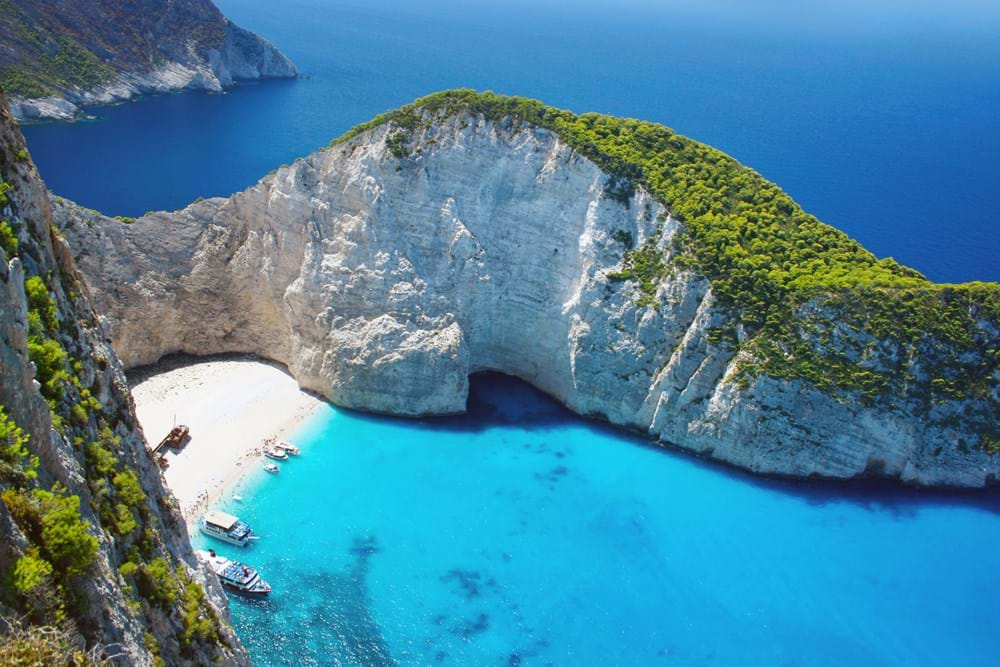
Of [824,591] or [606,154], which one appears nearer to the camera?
[824,591]

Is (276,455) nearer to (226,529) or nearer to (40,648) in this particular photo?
(226,529)

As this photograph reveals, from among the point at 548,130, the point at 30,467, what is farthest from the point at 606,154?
the point at 30,467

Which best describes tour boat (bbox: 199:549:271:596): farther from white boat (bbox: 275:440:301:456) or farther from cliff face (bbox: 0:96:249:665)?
cliff face (bbox: 0:96:249:665)

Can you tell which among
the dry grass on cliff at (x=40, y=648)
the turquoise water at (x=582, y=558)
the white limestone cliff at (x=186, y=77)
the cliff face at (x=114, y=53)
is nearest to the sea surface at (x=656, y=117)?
the white limestone cliff at (x=186, y=77)

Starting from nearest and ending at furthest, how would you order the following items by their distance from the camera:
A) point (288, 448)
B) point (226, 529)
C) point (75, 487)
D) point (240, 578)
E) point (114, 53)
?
point (75, 487)
point (240, 578)
point (226, 529)
point (288, 448)
point (114, 53)

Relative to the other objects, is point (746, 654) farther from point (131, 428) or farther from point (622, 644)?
point (131, 428)

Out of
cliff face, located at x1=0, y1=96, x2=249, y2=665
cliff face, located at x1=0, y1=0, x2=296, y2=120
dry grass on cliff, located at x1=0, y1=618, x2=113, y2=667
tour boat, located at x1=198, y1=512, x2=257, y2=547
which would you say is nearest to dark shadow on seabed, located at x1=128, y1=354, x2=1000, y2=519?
tour boat, located at x1=198, y1=512, x2=257, y2=547

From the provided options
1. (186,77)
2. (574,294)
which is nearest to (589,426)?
(574,294)
